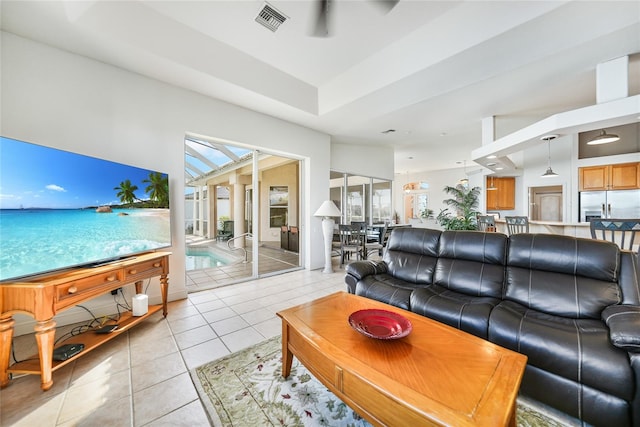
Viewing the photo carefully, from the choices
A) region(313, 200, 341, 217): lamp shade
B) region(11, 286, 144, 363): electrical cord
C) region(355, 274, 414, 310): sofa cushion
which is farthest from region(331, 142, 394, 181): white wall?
region(11, 286, 144, 363): electrical cord

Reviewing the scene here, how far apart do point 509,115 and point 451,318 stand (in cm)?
436

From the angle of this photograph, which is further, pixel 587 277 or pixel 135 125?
pixel 135 125

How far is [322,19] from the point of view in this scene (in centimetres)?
211

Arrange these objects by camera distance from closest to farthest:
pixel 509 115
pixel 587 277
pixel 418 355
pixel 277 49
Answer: pixel 418 355 → pixel 587 277 → pixel 277 49 → pixel 509 115

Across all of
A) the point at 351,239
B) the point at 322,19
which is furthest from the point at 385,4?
the point at 351,239

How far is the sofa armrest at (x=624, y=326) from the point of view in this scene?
121 centimetres

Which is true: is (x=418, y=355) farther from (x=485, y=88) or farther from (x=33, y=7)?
(x=33, y=7)

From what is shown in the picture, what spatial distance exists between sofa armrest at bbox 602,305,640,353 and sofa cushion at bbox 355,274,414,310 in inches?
48.3

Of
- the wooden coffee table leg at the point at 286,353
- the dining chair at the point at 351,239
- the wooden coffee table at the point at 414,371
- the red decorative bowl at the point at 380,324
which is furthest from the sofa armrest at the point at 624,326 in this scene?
the dining chair at the point at 351,239

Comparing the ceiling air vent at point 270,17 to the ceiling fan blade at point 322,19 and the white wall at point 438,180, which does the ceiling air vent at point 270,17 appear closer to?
the ceiling fan blade at point 322,19

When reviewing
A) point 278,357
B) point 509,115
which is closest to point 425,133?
point 509,115

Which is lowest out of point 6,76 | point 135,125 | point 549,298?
point 549,298

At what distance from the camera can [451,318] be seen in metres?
1.87

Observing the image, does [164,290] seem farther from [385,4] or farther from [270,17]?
[385,4]
